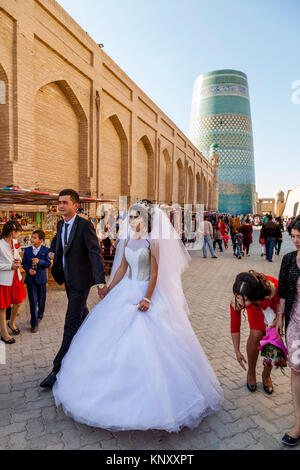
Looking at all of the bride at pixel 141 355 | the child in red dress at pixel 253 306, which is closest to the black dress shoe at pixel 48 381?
the bride at pixel 141 355

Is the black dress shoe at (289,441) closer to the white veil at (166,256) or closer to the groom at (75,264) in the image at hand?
the white veil at (166,256)

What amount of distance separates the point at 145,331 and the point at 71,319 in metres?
1.05

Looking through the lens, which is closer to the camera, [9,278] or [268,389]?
[268,389]

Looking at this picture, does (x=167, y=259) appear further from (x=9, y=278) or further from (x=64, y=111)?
(x=64, y=111)

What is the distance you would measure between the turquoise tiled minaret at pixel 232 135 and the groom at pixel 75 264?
61.7 metres

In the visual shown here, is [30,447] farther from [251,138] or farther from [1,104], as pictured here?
[251,138]

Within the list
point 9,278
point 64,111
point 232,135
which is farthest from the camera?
point 232,135

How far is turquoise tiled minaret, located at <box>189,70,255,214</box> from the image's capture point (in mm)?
62906

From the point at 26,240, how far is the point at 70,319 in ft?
16.8

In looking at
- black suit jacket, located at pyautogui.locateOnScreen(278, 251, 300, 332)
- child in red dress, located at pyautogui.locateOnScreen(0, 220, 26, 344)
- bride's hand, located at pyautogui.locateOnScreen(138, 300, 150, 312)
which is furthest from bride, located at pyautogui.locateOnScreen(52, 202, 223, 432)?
child in red dress, located at pyautogui.locateOnScreen(0, 220, 26, 344)

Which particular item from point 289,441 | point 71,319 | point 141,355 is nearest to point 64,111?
point 71,319

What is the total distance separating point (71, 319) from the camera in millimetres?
3252

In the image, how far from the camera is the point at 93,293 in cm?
700
